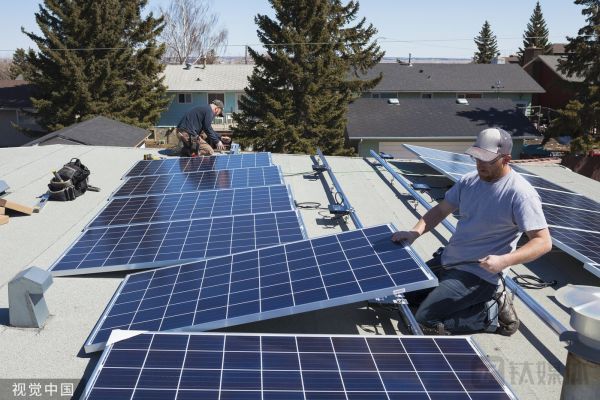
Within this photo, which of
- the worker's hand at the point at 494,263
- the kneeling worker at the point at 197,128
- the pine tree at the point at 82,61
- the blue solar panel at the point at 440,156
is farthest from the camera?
the pine tree at the point at 82,61

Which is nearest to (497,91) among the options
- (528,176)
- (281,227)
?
(528,176)

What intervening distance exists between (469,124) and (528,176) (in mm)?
27383

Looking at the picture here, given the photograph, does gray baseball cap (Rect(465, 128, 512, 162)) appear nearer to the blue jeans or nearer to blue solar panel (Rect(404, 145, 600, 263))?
the blue jeans

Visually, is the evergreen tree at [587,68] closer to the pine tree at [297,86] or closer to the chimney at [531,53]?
the pine tree at [297,86]

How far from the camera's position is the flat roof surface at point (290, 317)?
17.9 feet

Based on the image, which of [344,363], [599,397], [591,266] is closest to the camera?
[599,397]

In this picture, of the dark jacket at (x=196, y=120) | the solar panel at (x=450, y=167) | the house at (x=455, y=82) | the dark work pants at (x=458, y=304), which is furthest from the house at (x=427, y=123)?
the dark work pants at (x=458, y=304)

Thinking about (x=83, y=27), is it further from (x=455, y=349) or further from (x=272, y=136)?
(x=455, y=349)

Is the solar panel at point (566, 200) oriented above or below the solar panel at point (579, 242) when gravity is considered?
below

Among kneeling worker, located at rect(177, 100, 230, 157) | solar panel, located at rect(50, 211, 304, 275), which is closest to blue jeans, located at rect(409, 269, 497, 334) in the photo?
solar panel, located at rect(50, 211, 304, 275)

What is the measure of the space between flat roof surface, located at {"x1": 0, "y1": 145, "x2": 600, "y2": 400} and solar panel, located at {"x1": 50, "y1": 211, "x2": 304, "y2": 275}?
29 centimetres

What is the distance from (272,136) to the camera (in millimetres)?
39219

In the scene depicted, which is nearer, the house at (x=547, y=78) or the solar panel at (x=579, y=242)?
the solar panel at (x=579, y=242)

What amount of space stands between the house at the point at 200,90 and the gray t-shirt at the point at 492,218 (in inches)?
1822
